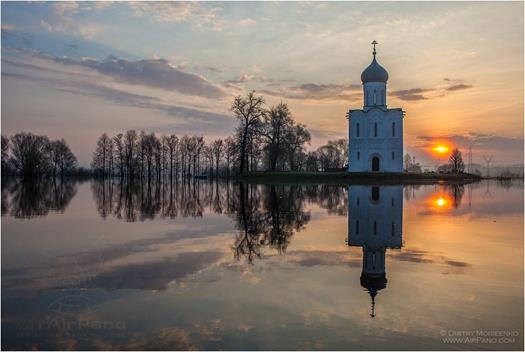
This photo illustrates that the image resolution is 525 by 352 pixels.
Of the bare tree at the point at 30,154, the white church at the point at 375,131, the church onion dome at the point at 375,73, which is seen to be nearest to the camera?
the white church at the point at 375,131

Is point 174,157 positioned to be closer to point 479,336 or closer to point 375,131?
point 375,131

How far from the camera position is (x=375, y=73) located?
73.9 m

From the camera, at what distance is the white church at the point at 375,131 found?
72.3 metres

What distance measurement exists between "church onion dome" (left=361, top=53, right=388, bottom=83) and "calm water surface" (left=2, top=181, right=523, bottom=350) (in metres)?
59.0

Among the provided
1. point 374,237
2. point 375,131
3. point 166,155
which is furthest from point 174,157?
point 374,237

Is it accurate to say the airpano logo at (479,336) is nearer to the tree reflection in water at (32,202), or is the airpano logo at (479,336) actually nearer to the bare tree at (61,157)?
the tree reflection in water at (32,202)

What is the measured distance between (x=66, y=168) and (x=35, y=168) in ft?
82.7

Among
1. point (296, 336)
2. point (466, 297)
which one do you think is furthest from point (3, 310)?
point (466, 297)

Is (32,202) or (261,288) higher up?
(32,202)

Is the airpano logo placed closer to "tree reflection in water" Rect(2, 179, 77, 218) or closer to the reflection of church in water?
the reflection of church in water

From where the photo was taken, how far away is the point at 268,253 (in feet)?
42.2

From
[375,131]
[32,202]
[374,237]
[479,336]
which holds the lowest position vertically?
[479,336]

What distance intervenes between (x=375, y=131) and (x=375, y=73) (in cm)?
872

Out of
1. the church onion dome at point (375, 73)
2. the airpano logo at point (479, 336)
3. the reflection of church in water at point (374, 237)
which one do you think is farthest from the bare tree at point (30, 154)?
the airpano logo at point (479, 336)
